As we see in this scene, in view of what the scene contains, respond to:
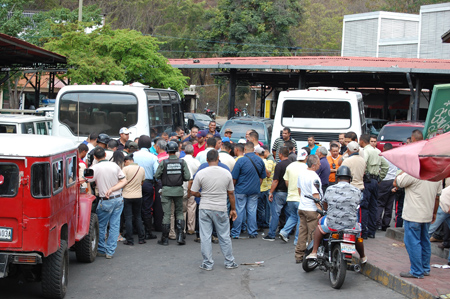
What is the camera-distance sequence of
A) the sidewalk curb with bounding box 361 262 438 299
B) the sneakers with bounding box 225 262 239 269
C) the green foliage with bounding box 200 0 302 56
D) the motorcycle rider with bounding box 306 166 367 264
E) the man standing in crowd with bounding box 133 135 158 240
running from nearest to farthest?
the sidewalk curb with bounding box 361 262 438 299 → the motorcycle rider with bounding box 306 166 367 264 → the sneakers with bounding box 225 262 239 269 → the man standing in crowd with bounding box 133 135 158 240 → the green foliage with bounding box 200 0 302 56

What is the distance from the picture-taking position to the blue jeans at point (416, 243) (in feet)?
24.8

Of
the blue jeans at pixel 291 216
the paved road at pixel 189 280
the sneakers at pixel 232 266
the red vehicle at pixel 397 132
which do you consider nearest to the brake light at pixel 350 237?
the paved road at pixel 189 280

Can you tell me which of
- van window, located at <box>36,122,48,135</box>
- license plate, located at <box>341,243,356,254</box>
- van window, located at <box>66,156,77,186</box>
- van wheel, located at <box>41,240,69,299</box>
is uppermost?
van window, located at <box>36,122,48,135</box>

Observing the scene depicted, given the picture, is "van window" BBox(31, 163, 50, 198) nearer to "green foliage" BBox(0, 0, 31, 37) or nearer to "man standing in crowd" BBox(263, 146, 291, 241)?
"man standing in crowd" BBox(263, 146, 291, 241)

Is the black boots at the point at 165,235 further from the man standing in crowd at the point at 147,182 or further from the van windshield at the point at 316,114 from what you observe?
the van windshield at the point at 316,114

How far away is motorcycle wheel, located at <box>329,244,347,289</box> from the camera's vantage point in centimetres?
754

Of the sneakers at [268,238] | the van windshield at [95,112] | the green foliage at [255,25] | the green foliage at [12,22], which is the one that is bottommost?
the sneakers at [268,238]

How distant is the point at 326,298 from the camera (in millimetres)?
7324

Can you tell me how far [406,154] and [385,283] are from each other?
8.03ft

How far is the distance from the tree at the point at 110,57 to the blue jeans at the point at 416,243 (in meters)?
15.8

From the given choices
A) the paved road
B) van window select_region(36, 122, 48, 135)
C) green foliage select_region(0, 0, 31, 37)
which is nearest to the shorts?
the paved road

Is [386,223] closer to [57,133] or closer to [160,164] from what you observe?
[160,164]

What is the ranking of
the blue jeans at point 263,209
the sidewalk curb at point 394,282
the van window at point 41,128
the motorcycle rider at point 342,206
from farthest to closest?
the van window at point 41,128, the blue jeans at point 263,209, the motorcycle rider at point 342,206, the sidewalk curb at point 394,282

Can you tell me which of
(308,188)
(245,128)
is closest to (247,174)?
(308,188)
